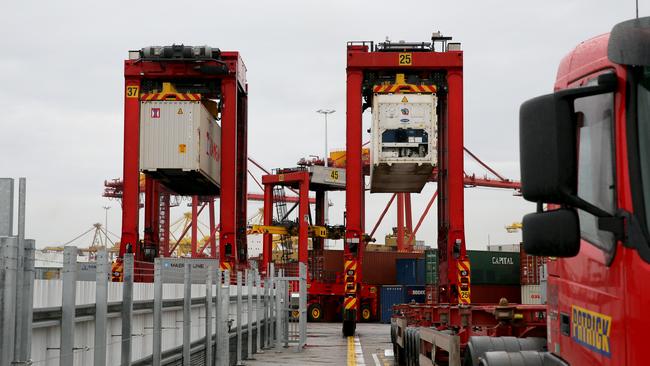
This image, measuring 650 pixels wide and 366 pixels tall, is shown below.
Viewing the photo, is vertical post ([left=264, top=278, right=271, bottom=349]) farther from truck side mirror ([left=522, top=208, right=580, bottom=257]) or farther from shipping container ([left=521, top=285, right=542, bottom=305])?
truck side mirror ([left=522, top=208, right=580, bottom=257])

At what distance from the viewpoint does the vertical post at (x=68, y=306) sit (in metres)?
7.27

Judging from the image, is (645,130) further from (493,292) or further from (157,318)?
(493,292)

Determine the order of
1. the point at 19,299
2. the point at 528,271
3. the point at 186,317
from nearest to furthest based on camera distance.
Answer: the point at 19,299
the point at 186,317
the point at 528,271

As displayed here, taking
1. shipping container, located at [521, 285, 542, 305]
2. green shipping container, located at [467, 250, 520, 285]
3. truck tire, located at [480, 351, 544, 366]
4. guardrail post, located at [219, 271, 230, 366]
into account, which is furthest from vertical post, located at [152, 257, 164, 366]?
green shipping container, located at [467, 250, 520, 285]

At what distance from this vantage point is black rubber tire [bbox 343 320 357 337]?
2981cm

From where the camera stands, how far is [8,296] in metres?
5.91

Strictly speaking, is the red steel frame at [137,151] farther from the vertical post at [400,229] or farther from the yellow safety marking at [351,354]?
the vertical post at [400,229]

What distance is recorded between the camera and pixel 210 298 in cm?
1507

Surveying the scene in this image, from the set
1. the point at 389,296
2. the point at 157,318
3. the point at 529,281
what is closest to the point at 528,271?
the point at 529,281

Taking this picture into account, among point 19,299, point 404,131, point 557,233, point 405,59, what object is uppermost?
point 405,59

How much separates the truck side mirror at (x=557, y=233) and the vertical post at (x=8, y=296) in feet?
10.6

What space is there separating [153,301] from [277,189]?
54561 millimetres

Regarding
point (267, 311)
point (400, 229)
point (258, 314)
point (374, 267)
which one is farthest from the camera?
point (400, 229)

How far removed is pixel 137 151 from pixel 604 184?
24.9 meters
